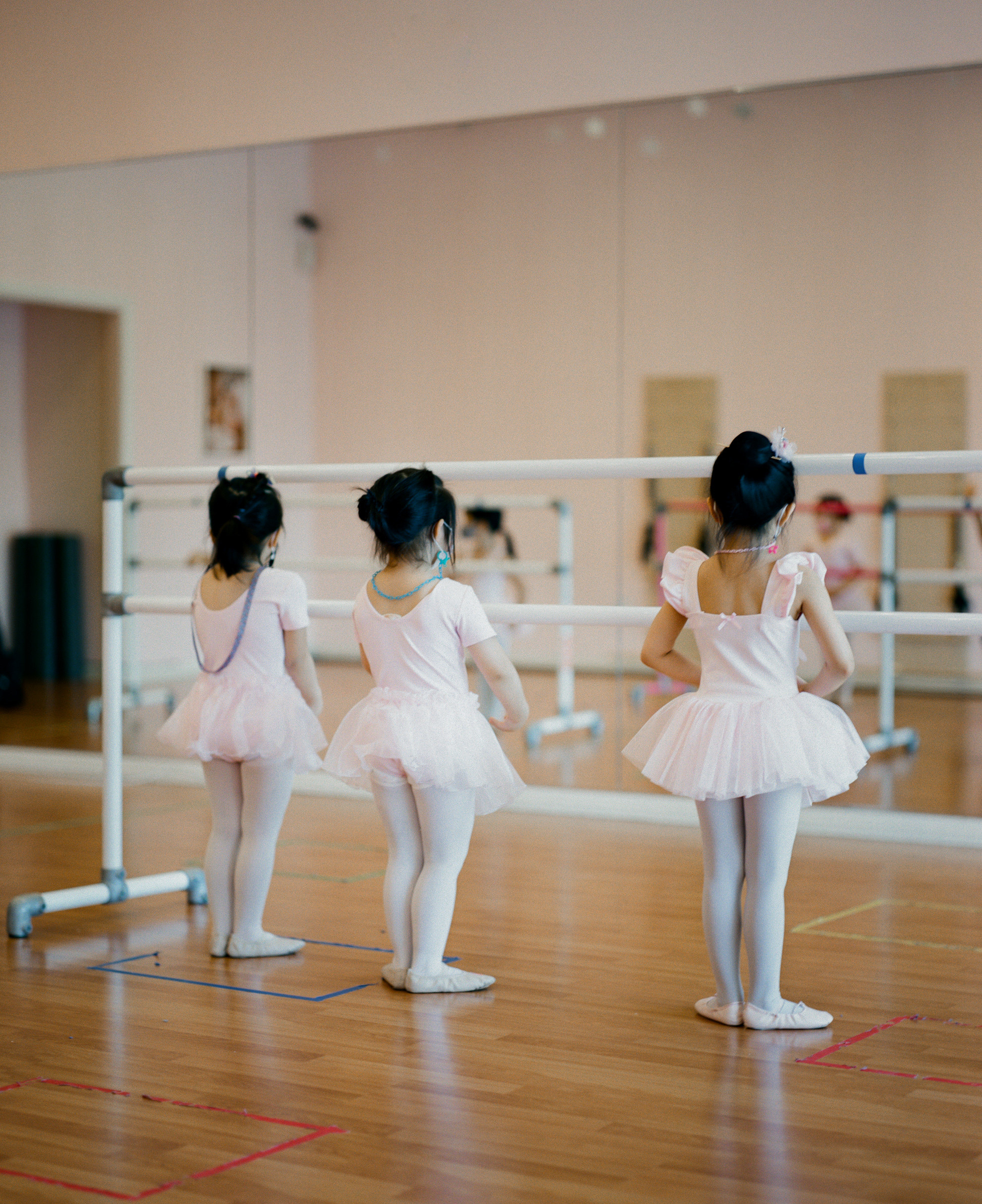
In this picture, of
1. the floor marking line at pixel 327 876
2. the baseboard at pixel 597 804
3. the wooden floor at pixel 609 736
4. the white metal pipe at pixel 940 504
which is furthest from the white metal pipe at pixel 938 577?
the floor marking line at pixel 327 876

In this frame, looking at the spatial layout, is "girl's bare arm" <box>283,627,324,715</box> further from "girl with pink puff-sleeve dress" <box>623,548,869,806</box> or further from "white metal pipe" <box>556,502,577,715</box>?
"white metal pipe" <box>556,502,577,715</box>

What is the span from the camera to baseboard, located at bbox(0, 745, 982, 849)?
444cm

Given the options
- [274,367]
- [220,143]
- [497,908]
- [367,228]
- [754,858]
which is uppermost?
[220,143]

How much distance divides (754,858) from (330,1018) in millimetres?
740

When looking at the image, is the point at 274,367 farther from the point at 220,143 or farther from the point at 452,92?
the point at 452,92

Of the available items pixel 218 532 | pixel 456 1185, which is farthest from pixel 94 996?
pixel 456 1185

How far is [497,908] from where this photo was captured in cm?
347

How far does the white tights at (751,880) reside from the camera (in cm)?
249

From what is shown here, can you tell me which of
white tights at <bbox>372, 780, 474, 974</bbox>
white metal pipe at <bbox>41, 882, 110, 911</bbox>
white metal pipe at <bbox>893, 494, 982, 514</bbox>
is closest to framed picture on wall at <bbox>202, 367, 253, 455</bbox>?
white metal pipe at <bbox>893, 494, 982, 514</bbox>

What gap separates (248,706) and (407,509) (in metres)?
0.55

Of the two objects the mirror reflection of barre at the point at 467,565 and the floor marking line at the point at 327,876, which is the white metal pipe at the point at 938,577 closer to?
the mirror reflection of barre at the point at 467,565

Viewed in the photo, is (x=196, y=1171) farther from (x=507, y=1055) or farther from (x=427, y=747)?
(x=427, y=747)

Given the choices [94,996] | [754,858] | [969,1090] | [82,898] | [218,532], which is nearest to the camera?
[969,1090]

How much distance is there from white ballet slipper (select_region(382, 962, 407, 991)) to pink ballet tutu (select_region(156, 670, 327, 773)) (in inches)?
16.1
